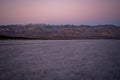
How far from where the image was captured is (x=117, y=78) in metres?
6.89

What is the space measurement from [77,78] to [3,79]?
3499mm

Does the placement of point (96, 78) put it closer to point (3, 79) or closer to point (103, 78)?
point (103, 78)

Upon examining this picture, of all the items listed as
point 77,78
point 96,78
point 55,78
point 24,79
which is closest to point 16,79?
point 24,79

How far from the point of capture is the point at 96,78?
7043 millimetres

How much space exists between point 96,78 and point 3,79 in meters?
4.42

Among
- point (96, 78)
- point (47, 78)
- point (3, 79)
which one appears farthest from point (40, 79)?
point (96, 78)

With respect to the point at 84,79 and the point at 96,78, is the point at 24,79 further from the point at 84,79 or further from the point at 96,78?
the point at 96,78

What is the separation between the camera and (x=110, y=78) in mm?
6988

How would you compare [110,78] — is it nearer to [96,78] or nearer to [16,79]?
[96,78]

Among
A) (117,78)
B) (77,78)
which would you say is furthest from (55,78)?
(117,78)

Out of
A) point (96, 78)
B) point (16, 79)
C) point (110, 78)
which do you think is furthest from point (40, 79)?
point (110, 78)

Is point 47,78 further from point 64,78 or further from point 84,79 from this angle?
point 84,79

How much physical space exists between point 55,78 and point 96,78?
2.00m

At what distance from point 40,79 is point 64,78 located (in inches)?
45.7
